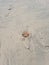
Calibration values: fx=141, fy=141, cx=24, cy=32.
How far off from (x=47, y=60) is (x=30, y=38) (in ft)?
0.86

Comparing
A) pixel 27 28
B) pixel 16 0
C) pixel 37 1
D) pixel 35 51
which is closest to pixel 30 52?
pixel 35 51

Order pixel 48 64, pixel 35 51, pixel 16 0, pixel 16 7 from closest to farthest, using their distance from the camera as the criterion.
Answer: pixel 48 64 < pixel 35 51 < pixel 16 7 < pixel 16 0

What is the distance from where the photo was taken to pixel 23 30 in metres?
1.26

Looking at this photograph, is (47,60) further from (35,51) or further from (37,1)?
(37,1)

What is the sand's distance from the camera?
1018mm

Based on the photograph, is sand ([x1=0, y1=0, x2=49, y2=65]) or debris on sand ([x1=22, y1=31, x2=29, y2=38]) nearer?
sand ([x1=0, y1=0, x2=49, y2=65])

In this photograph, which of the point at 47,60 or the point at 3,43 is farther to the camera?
the point at 3,43

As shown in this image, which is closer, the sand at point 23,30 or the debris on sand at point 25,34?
the sand at point 23,30

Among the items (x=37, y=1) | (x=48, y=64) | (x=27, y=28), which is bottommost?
(x=48, y=64)

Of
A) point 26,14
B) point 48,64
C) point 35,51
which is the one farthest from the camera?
point 26,14

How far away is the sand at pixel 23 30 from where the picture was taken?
1.02 meters

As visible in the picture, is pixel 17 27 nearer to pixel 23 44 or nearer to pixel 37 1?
pixel 23 44

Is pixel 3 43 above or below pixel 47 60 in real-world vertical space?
above

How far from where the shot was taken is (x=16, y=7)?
164 centimetres
